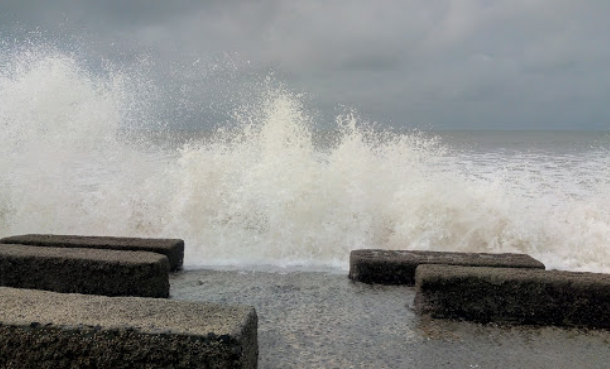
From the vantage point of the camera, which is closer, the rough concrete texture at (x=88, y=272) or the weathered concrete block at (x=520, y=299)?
the weathered concrete block at (x=520, y=299)

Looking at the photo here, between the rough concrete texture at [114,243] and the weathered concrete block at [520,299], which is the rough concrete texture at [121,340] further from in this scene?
the rough concrete texture at [114,243]

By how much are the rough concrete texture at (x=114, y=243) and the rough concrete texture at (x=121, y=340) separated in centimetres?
289

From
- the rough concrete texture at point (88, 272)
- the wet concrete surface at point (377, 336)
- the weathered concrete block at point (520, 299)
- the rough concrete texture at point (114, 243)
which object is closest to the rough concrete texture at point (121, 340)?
the wet concrete surface at point (377, 336)

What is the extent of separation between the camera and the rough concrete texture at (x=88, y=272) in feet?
14.4

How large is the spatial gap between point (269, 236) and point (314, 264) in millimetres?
1198

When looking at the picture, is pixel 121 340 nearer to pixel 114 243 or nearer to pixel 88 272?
pixel 88 272

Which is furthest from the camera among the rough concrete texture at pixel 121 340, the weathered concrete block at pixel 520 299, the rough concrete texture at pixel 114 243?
the rough concrete texture at pixel 114 243

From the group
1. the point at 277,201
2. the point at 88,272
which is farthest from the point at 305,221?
the point at 88,272

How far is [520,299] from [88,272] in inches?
147

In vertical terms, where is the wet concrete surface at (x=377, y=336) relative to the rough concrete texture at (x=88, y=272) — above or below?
below

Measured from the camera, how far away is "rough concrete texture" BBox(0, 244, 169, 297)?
173 inches

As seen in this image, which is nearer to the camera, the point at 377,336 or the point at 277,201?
the point at 377,336

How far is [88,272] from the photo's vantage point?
14.7 feet

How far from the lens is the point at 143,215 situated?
838 centimetres
